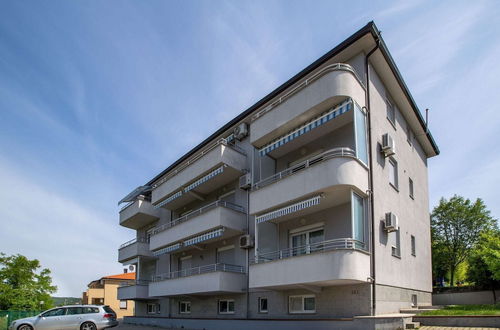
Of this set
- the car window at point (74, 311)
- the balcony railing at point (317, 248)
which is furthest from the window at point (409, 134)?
the car window at point (74, 311)

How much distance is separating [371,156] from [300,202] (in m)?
3.71

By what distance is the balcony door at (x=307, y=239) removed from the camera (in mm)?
18219

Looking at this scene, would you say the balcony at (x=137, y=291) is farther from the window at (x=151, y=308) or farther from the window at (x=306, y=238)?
the window at (x=306, y=238)

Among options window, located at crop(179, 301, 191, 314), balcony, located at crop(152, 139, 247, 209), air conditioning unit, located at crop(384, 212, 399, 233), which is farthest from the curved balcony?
window, located at crop(179, 301, 191, 314)

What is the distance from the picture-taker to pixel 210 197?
87.8 feet

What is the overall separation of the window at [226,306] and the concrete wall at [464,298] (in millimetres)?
14894

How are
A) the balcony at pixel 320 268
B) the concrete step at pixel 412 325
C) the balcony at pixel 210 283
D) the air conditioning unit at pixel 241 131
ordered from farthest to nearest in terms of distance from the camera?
the air conditioning unit at pixel 241 131
the balcony at pixel 210 283
the balcony at pixel 320 268
the concrete step at pixel 412 325

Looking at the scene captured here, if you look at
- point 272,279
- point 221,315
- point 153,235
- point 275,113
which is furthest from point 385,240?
point 153,235

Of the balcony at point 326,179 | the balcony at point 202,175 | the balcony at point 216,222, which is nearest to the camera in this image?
the balcony at point 326,179

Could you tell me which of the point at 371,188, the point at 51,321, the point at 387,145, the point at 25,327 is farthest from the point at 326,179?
the point at 25,327

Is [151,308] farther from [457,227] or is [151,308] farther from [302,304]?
[457,227]

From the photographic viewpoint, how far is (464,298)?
28.4m

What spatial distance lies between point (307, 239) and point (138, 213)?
18099 millimetres

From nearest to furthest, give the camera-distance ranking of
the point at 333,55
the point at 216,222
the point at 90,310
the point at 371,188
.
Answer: the point at 371,188 → the point at 333,55 → the point at 90,310 → the point at 216,222
